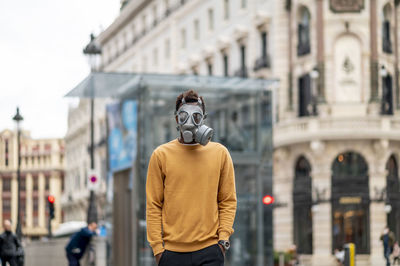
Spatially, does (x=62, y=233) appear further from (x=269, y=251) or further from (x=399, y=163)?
(x=269, y=251)

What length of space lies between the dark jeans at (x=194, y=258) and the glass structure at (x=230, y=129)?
45.9ft

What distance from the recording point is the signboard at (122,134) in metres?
→ 19.7

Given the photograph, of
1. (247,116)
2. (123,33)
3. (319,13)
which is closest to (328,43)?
(319,13)

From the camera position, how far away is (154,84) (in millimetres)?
19875

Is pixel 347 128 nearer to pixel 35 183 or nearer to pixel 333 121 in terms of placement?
pixel 333 121

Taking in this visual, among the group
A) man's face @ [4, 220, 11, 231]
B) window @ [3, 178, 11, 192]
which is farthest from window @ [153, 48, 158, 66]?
window @ [3, 178, 11, 192]

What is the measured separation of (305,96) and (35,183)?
A: 12095 centimetres

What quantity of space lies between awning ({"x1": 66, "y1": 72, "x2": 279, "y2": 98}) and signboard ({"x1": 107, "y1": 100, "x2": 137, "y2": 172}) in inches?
12.6

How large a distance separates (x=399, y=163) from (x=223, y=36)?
40.8ft

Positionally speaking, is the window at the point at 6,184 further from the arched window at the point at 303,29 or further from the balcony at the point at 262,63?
the arched window at the point at 303,29

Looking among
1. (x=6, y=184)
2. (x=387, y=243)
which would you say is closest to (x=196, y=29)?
(x=387, y=243)

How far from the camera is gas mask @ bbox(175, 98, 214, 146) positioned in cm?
513

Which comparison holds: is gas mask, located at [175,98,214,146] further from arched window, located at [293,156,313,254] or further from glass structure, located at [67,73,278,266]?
arched window, located at [293,156,313,254]

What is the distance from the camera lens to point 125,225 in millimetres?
20156
